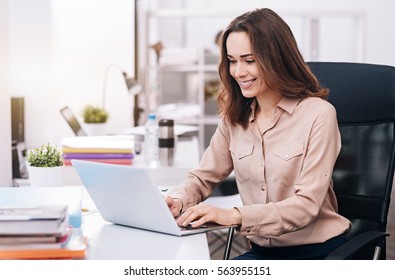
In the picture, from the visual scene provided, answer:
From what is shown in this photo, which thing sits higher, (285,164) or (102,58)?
(102,58)

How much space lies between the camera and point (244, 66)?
60.4 inches

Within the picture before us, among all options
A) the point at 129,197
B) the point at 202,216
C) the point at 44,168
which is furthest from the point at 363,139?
the point at 44,168

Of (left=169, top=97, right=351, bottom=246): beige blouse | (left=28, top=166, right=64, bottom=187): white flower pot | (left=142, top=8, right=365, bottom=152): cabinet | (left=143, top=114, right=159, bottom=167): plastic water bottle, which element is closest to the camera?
(left=169, top=97, right=351, bottom=246): beige blouse

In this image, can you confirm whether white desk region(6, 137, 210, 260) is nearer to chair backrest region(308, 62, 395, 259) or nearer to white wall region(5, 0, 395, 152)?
chair backrest region(308, 62, 395, 259)

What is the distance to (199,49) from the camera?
403 centimetres

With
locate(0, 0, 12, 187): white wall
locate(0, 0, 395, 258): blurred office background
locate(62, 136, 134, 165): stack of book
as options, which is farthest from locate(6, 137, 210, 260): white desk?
locate(62, 136, 134, 165): stack of book

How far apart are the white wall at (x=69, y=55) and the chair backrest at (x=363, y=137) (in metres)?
1.36

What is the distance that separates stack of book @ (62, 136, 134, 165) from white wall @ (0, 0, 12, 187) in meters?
0.36

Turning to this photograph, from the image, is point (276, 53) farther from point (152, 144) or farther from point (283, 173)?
point (152, 144)

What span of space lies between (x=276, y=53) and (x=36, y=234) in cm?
71

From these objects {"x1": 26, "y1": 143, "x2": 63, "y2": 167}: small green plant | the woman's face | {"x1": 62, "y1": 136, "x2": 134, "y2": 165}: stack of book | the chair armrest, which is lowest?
the chair armrest

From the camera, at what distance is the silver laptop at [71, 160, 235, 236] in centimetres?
125

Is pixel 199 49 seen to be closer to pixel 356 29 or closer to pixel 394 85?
pixel 356 29
